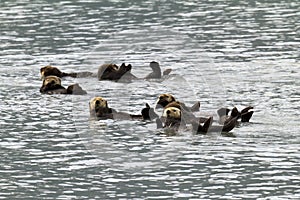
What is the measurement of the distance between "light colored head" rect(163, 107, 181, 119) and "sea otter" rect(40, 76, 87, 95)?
2.75 meters

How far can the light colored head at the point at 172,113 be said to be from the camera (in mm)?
12445

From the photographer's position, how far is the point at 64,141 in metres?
11.9

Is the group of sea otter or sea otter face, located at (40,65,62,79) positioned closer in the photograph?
the group of sea otter

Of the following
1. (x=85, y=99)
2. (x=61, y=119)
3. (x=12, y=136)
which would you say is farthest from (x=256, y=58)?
(x=12, y=136)

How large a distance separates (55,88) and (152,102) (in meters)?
1.83

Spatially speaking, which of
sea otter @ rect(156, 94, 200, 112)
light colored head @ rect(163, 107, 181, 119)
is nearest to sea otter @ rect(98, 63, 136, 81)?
sea otter @ rect(156, 94, 200, 112)

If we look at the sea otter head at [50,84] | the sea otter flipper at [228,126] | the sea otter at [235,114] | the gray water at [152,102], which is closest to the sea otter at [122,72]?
the gray water at [152,102]

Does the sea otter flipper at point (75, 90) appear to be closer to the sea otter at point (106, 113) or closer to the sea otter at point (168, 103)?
the sea otter at point (106, 113)

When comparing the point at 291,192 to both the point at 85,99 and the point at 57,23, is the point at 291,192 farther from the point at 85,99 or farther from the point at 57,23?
the point at 57,23

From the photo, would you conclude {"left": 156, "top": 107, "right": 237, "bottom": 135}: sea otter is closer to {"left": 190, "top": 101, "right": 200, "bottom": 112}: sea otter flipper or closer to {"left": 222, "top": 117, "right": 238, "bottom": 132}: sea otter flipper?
{"left": 222, "top": 117, "right": 238, "bottom": 132}: sea otter flipper

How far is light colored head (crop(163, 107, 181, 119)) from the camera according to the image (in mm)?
12445

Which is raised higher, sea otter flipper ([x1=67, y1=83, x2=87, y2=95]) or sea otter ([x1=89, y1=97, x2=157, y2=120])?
sea otter flipper ([x1=67, y1=83, x2=87, y2=95])

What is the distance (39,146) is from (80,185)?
186 centimetres

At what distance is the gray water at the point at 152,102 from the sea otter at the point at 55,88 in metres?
→ 0.14
